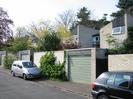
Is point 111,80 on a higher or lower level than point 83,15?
lower

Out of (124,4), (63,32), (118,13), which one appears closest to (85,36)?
(63,32)

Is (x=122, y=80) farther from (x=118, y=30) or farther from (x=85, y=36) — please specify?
(x=85, y=36)

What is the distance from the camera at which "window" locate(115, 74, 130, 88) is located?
1062 centimetres

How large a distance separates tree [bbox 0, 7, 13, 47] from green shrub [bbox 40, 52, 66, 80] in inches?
1298

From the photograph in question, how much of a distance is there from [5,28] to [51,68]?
36076 mm

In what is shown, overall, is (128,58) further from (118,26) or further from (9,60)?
(9,60)

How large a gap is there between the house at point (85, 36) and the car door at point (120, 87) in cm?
4236

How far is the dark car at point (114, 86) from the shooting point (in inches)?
412

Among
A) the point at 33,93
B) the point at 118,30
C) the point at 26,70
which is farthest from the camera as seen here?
the point at 118,30

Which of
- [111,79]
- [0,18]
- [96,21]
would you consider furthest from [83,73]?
[96,21]

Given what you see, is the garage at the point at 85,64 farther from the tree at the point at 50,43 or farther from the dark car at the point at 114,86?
the dark car at the point at 114,86

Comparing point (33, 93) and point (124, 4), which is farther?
point (124, 4)

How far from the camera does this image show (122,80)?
1087 centimetres

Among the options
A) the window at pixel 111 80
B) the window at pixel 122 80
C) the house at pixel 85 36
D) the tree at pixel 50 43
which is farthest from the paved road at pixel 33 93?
the house at pixel 85 36
